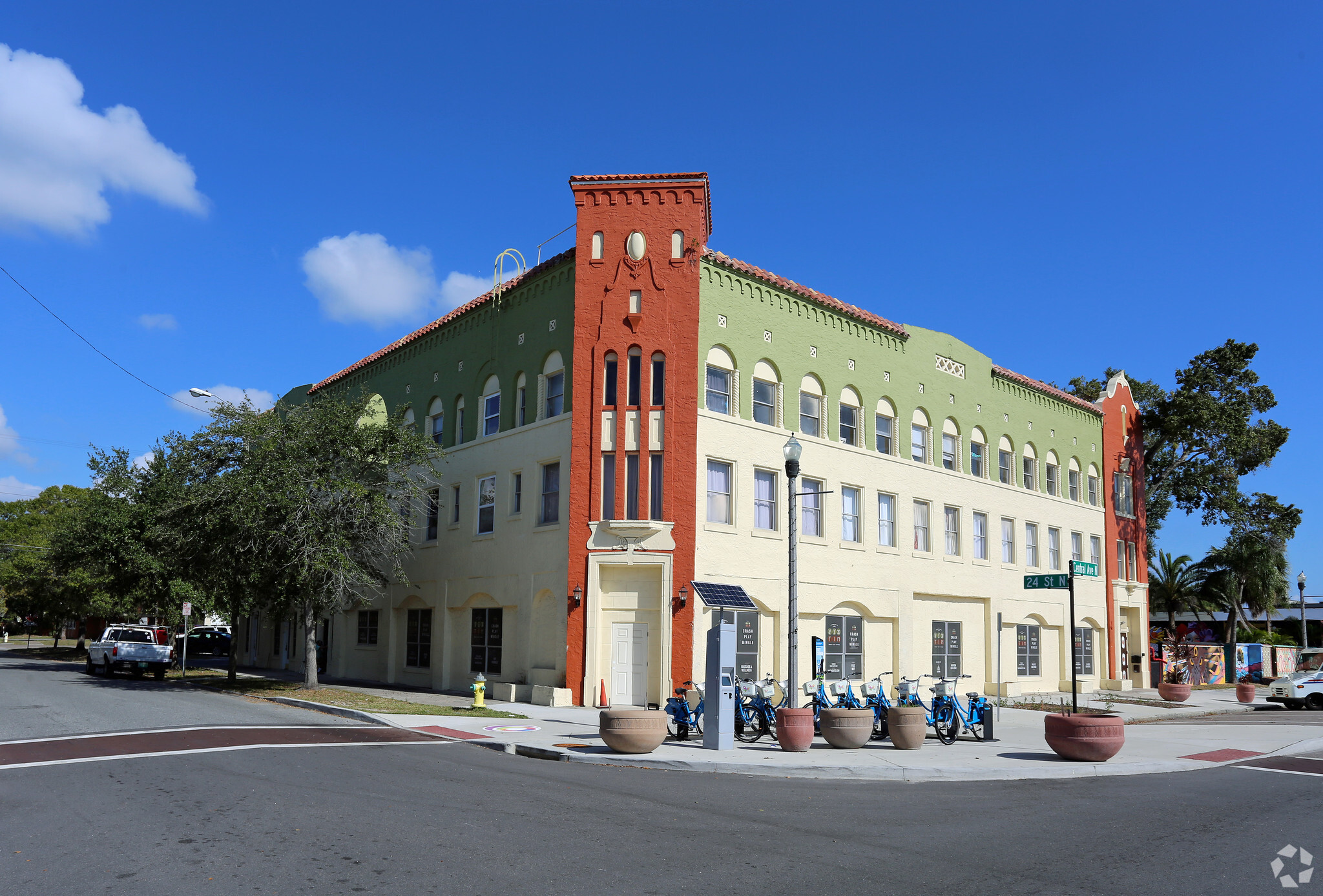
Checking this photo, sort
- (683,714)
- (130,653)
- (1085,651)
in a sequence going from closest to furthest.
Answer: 1. (683,714)
2. (130,653)
3. (1085,651)

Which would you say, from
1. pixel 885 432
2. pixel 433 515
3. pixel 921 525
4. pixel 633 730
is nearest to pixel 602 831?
pixel 633 730

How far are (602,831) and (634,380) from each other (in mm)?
16648

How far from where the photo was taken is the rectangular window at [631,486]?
24078 mm

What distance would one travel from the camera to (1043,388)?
37.0 meters

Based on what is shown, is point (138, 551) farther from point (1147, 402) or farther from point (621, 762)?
point (1147, 402)

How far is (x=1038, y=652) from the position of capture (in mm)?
36031

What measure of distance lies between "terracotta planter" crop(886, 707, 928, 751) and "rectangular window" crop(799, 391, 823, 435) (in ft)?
41.2

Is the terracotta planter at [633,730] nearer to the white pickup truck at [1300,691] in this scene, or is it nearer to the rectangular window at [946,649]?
the rectangular window at [946,649]

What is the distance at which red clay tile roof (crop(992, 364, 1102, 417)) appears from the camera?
35.1 metres

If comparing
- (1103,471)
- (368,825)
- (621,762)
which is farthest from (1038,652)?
(368,825)

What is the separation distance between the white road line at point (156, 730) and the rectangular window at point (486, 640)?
337 inches

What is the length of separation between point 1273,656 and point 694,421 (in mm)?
37771

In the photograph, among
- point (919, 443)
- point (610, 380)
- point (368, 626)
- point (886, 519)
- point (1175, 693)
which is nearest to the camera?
point (610, 380)

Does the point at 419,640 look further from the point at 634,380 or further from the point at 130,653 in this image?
the point at 634,380
